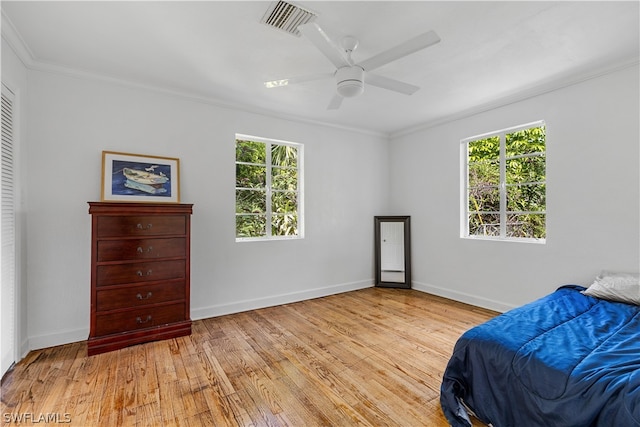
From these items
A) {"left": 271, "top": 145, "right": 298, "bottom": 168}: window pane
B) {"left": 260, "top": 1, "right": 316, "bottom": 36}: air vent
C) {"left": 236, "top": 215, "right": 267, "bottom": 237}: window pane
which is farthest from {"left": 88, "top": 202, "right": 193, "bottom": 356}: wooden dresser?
{"left": 260, "top": 1, "right": 316, "bottom": 36}: air vent

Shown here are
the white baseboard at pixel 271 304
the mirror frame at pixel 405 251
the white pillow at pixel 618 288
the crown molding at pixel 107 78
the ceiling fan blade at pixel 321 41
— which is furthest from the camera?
the mirror frame at pixel 405 251

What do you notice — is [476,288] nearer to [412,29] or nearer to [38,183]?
[412,29]

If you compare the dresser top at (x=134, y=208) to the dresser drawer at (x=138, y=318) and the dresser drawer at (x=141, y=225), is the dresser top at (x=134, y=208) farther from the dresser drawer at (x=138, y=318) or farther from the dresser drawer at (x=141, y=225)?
the dresser drawer at (x=138, y=318)

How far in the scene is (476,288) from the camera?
153 inches

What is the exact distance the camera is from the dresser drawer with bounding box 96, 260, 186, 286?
8.55 feet

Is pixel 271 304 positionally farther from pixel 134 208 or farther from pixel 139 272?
pixel 134 208

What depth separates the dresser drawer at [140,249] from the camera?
103 inches

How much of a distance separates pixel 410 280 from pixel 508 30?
11.4ft

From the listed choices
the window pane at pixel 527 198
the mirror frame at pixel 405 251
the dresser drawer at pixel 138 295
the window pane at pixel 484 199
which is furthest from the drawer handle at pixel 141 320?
the window pane at pixel 527 198

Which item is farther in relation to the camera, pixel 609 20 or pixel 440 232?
pixel 440 232

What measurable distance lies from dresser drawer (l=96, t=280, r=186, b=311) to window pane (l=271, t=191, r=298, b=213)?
158cm

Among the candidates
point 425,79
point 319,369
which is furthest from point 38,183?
point 425,79

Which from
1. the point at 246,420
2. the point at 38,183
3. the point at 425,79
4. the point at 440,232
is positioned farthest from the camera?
the point at 440,232

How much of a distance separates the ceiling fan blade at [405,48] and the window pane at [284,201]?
230 cm
